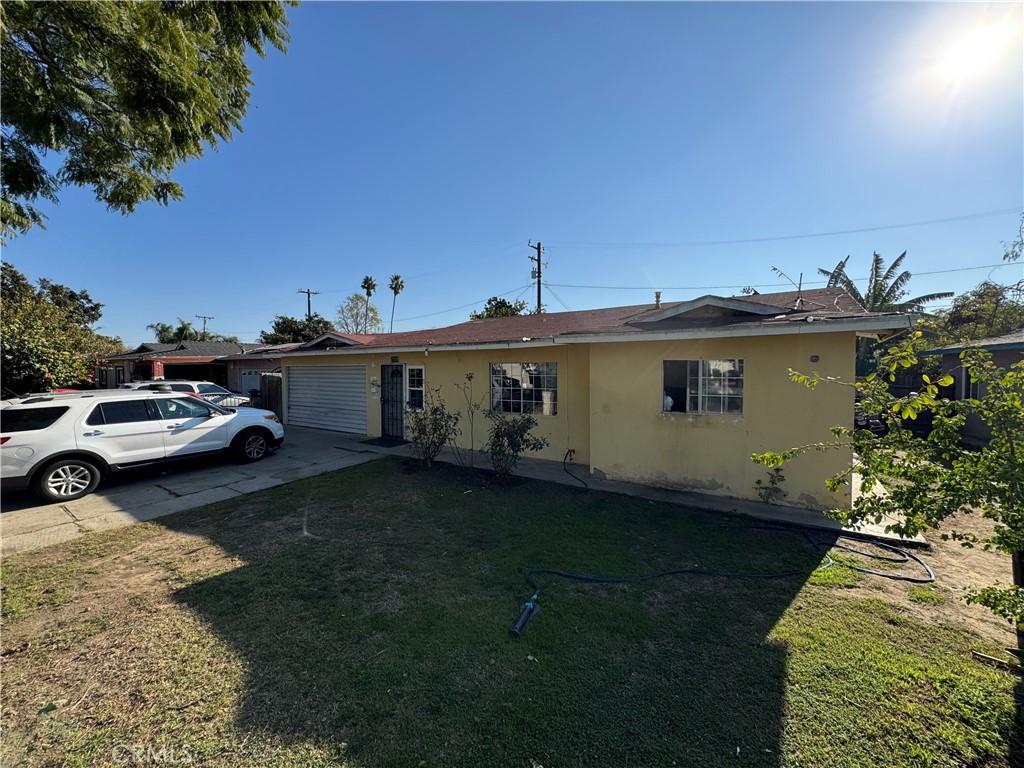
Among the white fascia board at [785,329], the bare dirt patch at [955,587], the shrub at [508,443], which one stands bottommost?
the bare dirt patch at [955,587]

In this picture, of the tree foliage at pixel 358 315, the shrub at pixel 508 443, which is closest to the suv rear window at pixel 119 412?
the shrub at pixel 508 443

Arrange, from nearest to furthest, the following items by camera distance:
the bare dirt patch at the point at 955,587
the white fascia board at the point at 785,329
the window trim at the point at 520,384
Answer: the bare dirt patch at the point at 955,587 < the white fascia board at the point at 785,329 < the window trim at the point at 520,384

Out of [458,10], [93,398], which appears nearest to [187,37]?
[458,10]

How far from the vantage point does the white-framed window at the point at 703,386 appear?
6.68 m

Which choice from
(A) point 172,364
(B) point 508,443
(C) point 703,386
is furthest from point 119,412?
(A) point 172,364

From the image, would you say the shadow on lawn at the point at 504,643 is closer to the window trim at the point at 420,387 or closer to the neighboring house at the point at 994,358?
the window trim at the point at 420,387

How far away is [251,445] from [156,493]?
228 centimetres

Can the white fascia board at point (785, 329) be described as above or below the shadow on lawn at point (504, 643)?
above

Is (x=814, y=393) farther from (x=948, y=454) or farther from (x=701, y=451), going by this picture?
(x=948, y=454)

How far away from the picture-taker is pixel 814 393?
603cm

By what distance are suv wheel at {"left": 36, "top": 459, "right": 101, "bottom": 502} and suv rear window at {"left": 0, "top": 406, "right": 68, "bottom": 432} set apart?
0.65m

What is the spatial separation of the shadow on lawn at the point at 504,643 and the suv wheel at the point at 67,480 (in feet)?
12.3

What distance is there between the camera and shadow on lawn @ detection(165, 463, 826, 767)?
2.39m

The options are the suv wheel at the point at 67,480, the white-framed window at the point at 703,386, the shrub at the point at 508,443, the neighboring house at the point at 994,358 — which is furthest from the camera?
the neighboring house at the point at 994,358
